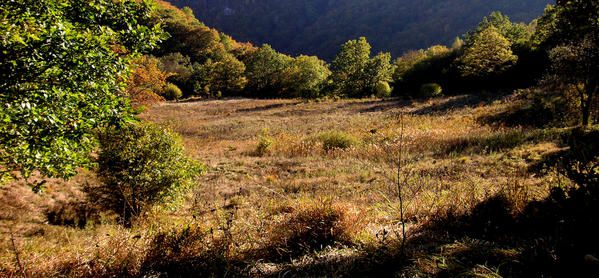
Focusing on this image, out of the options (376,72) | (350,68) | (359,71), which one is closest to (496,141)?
(376,72)

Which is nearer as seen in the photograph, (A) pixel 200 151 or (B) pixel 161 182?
(B) pixel 161 182

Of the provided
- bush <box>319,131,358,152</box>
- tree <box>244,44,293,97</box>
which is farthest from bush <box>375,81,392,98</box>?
bush <box>319,131,358,152</box>

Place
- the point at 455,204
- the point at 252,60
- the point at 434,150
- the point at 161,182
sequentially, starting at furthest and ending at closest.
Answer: the point at 252,60 < the point at 434,150 < the point at 161,182 < the point at 455,204

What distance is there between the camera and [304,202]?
15.9ft

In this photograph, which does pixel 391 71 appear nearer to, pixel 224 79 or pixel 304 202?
pixel 224 79

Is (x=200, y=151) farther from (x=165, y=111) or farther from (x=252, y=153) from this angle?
(x=165, y=111)

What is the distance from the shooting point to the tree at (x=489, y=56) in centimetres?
4001

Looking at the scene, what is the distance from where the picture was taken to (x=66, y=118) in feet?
17.6

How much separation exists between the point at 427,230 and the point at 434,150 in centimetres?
1096

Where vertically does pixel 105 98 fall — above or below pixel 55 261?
above

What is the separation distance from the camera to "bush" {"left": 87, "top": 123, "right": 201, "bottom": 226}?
8055 millimetres

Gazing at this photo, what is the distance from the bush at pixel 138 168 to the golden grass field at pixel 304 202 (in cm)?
49

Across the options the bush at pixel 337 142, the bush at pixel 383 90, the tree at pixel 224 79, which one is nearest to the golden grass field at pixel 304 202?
the bush at pixel 337 142

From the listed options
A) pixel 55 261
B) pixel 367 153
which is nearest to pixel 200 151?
pixel 367 153
